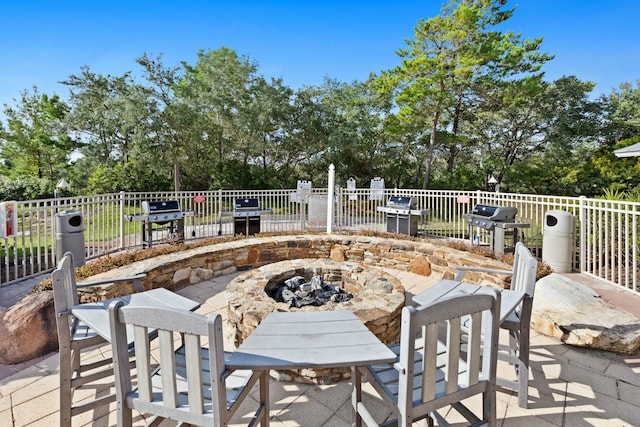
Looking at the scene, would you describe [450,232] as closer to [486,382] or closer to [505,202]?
[505,202]

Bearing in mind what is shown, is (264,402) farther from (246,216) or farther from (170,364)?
(246,216)

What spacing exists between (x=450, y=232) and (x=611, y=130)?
13.0m

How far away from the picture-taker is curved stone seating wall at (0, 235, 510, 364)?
2578mm

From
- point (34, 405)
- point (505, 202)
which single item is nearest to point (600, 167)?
point (505, 202)

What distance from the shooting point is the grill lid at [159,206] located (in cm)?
563

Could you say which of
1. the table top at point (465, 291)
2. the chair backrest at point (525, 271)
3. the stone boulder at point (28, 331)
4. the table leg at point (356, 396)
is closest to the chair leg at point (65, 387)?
the stone boulder at point (28, 331)

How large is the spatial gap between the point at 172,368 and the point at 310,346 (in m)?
0.61

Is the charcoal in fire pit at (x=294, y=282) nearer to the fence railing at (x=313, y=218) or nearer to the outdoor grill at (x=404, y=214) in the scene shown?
the fence railing at (x=313, y=218)

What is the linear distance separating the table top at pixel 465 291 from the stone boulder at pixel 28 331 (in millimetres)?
3041

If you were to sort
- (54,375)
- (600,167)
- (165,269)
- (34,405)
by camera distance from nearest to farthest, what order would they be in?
(34,405), (54,375), (165,269), (600,167)

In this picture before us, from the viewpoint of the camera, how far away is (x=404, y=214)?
22.6 ft

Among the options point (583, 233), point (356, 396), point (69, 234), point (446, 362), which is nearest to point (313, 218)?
point (69, 234)

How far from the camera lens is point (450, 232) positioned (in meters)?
8.25

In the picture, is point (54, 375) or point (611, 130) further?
point (611, 130)
